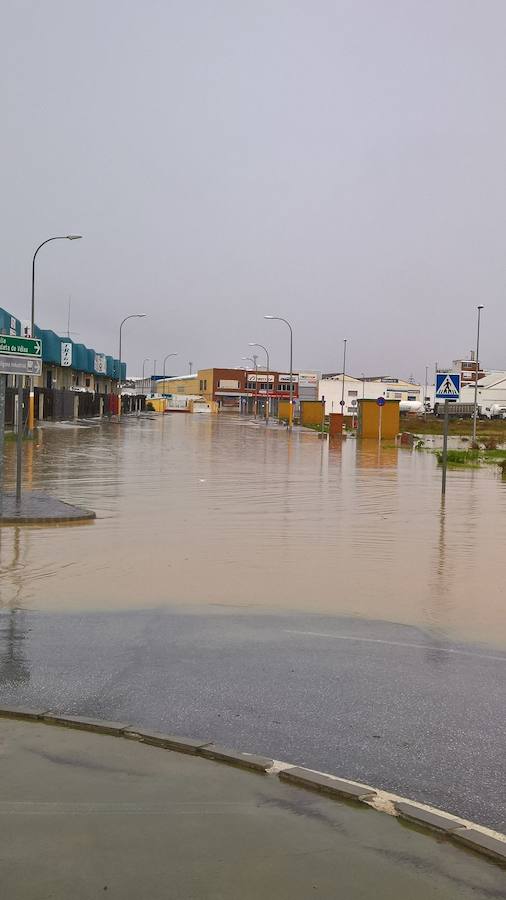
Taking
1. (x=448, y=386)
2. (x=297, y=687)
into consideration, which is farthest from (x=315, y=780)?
(x=448, y=386)

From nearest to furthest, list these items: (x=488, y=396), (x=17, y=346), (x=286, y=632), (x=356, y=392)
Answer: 1. (x=286, y=632)
2. (x=17, y=346)
3. (x=488, y=396)
4. (x=356, y=392)

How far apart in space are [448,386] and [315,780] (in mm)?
17007

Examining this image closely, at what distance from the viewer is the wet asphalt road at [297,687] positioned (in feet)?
17.5

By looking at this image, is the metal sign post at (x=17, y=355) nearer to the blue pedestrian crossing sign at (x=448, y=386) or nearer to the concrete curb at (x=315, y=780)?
the blue pedestrian crossing sign at (x=448, y=386)

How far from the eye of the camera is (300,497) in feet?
69.5

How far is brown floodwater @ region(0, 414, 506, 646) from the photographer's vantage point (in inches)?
388

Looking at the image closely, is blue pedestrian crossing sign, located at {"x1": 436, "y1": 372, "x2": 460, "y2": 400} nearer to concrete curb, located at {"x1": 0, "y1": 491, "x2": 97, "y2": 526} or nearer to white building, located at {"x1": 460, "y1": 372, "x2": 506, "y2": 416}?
concrete curb, located at {"x1": 0, "y1": 491, "x2": 97, "y2": 526}

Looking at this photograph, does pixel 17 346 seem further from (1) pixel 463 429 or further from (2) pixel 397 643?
(1) pixel 463 429

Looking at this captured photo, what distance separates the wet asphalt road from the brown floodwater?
2.72 feet

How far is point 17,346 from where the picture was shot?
598 inches

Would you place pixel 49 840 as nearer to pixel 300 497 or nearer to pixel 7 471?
pixel 300 497

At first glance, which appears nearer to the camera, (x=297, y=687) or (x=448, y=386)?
(x=297, y=687)

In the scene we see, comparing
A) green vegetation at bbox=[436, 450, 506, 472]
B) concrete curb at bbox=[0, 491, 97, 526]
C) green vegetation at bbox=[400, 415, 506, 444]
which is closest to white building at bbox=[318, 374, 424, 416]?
green vegetation at bbox=[400, 415, 506, 444]

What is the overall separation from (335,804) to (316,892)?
91 cm
